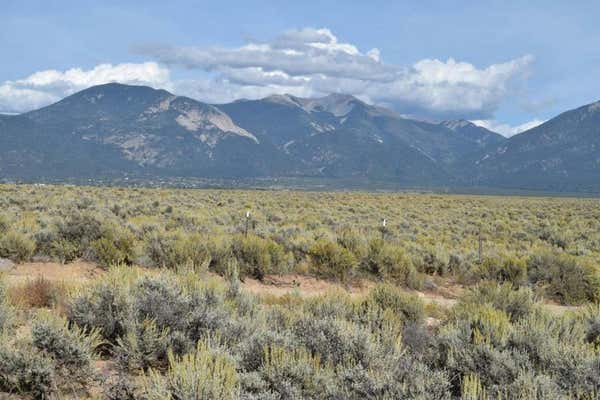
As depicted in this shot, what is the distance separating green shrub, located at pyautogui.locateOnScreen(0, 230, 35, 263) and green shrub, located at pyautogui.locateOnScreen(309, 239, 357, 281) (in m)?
7.83

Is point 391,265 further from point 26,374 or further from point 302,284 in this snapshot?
point 26,374

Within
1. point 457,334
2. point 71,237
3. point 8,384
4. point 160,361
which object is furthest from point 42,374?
point 71,237

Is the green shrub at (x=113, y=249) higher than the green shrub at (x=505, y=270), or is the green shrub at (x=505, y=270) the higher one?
the green shrub at (x=113, y=249)

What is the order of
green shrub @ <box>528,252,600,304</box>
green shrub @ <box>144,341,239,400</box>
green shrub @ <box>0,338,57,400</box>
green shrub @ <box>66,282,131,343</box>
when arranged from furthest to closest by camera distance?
1. green shrub @ <box>528,252,600,304</box>
2. green shrub @ <box>66,282,131,343</box>
3. green shrub @ <box>0,338,57,400</box>
4. green shrub @ <box>144,341,239,400</box>

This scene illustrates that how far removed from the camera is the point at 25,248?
508 inches

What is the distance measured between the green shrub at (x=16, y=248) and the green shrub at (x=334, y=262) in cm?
783

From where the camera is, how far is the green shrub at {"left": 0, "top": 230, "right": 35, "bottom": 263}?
12758 millimetres

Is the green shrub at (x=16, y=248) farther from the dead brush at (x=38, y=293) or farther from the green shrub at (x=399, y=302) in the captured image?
the green shrub at (x=399, y=302)

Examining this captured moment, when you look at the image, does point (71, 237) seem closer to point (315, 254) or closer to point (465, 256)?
point (315, 254)

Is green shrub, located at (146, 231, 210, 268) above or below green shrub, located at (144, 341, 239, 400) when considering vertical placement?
below

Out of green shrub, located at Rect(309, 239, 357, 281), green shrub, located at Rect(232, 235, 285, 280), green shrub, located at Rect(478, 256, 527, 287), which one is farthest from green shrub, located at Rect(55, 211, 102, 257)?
green shrub, located at Rect(478, 256, 527, 287)

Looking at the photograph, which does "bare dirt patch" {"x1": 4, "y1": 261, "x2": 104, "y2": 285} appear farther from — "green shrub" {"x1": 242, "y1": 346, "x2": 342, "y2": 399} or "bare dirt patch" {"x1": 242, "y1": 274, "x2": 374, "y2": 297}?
"green shrub" {"x1": 242, "y1": 346, "x2": 342, "y2": 399}

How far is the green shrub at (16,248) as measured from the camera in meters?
12.8

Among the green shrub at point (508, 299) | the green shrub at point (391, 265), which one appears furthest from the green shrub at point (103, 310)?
the green shrub at point (391, 265)
